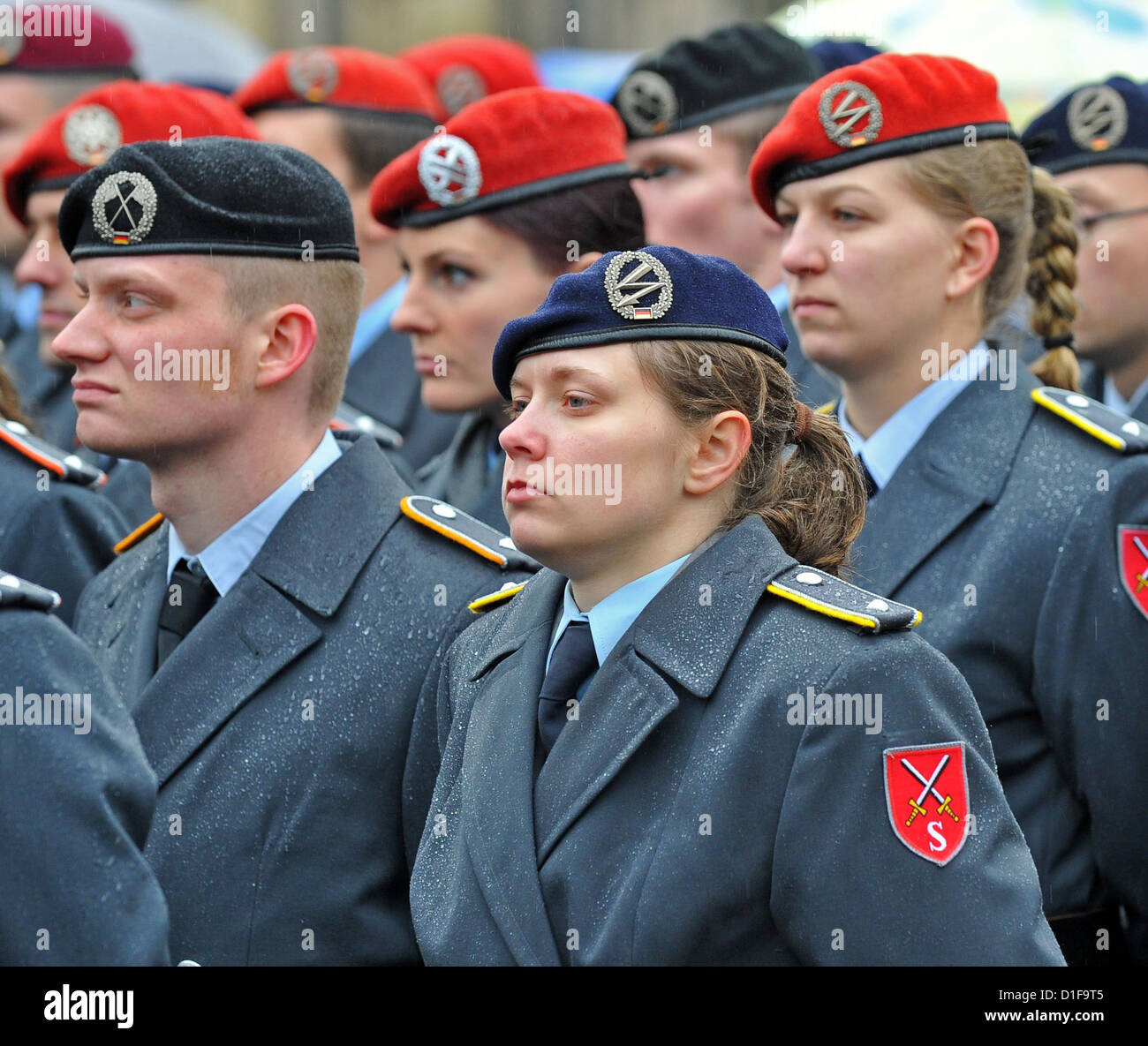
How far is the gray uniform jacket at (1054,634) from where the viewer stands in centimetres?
379

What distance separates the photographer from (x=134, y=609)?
13.4ft

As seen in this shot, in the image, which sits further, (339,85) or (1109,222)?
(339,85)

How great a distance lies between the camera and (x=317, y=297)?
4.06 metres

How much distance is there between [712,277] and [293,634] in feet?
3.75

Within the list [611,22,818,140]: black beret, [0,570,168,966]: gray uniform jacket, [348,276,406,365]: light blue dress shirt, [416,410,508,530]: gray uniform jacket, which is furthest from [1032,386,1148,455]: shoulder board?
[348,276,406,365]: light blue dress shirt

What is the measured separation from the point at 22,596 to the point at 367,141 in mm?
4382

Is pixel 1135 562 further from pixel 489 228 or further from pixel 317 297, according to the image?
pixel 489 228

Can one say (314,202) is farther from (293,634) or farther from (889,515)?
(889,515)

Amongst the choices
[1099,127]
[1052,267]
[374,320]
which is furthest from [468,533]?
[1099,127]

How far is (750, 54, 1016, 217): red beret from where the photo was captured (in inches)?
170

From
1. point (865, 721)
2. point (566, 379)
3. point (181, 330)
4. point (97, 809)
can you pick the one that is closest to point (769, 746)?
point (865, 721)

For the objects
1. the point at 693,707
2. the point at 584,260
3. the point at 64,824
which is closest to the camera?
the point at 64,824

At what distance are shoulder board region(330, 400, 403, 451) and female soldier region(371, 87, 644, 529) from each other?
0.63ft

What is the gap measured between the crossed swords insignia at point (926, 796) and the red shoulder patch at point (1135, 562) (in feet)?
3.52
